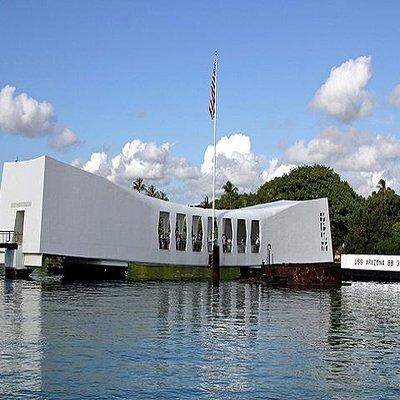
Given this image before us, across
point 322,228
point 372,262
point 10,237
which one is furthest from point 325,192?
point 10,237

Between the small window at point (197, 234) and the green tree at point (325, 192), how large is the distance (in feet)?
113

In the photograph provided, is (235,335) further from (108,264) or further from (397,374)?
(108,264)

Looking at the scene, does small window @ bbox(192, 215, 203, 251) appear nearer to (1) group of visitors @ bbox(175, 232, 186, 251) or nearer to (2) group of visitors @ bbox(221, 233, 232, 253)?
(1) group of visitors @ bbox(175, 232, 186, 251)

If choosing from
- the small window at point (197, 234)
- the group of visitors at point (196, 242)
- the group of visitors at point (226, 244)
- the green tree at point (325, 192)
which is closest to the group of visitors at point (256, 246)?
the group of visitors at point (226, 244)

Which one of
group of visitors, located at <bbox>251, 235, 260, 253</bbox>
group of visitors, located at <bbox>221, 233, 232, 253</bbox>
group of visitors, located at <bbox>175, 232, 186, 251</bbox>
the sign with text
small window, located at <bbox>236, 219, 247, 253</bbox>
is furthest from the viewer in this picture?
the sign with text

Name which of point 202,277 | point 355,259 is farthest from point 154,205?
point 355,259

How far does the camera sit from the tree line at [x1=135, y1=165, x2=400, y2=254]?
271 feet

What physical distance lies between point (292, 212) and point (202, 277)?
10762 mm

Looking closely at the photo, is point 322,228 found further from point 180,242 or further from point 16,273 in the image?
point 16,273

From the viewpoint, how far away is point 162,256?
54906 mm

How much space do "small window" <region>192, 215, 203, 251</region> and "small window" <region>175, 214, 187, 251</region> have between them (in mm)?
821

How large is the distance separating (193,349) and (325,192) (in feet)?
252

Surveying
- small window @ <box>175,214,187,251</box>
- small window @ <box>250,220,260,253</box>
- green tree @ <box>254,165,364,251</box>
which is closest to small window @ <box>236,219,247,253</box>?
small window @ <box>250,220,260,253</box>

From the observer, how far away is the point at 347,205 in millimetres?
93438
